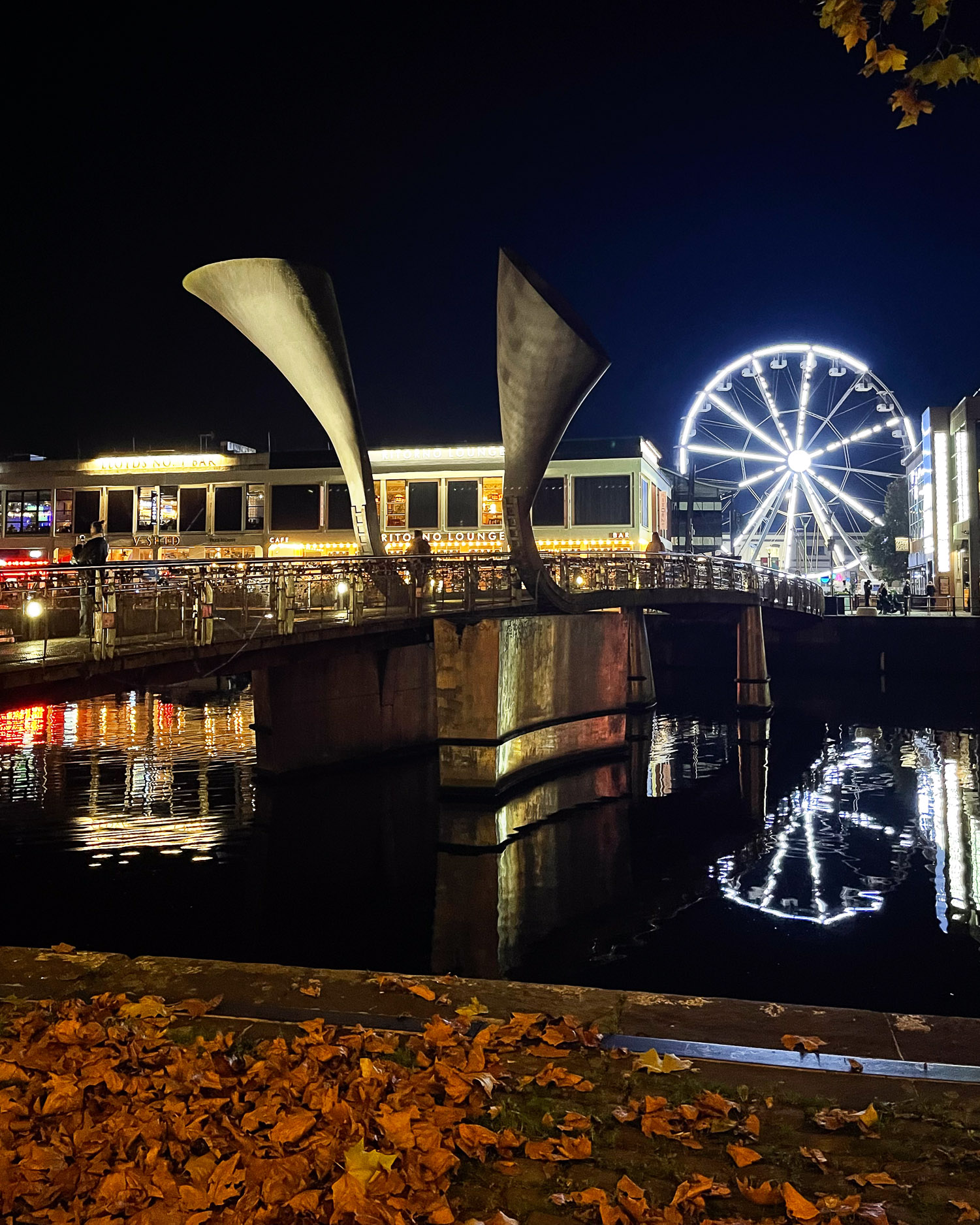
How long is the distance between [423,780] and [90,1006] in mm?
19557

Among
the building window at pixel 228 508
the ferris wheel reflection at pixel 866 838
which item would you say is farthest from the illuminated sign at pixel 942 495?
the building window at pixel 228 508

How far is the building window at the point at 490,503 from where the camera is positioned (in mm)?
62438

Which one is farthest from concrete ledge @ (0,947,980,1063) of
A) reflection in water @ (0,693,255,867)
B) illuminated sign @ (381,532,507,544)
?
illuminated sign @ (381,532,507,544)

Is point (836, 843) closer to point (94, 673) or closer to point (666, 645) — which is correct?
point (94, 673)

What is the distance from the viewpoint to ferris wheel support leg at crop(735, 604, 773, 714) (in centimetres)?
4178

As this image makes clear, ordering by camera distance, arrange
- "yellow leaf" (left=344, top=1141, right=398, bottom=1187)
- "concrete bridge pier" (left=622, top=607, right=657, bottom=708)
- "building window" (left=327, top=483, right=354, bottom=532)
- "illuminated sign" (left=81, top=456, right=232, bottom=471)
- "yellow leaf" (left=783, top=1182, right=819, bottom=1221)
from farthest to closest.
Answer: "illuminated sign" (left=81, top=456, right=232, bottom=471) < "building window" (left=327, top=483, right=354, bottom=532) < "concrete bridge pier" (left=622, top=607, right=657, bottom=708) < "yellow leaf" (left=344, top=1141, right=398, bottom=1187) < "yellow leaf" (left=783, top=1182, right=819, bottom=1221)

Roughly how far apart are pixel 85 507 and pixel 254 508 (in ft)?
39.6

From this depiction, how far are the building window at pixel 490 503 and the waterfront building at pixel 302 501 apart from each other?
2.7 inches

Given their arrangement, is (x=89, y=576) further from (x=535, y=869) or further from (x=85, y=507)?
(x=85, y=507)

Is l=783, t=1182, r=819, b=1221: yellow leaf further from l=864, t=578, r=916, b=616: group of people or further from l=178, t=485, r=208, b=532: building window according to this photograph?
l=178, t=485, r=208, b=532: building window

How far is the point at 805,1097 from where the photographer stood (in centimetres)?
543

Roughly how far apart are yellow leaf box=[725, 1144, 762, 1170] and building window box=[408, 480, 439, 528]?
5948 cm

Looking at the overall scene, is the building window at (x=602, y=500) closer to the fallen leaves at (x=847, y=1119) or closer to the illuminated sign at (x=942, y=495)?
the illuminated sign at (x=942, y=495)

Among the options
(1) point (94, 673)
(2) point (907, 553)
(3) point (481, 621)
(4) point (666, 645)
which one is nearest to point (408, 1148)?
(1) point (94, 673)
